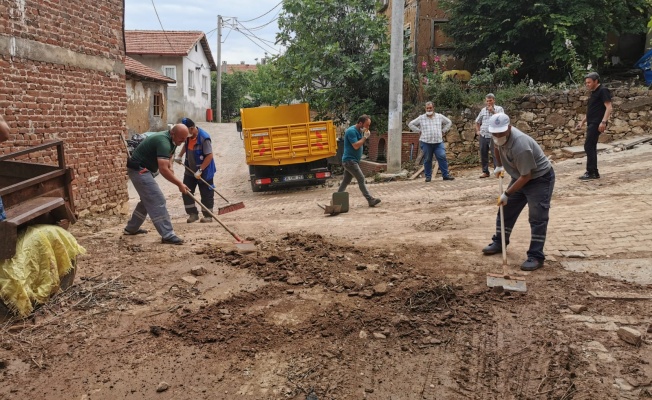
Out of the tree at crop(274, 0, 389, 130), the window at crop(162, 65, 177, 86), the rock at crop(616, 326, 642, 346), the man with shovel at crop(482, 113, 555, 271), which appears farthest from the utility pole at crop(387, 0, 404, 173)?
the window at crop(162, 65, 177, 86)

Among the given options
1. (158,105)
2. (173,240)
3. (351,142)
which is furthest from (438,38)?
(173,240)

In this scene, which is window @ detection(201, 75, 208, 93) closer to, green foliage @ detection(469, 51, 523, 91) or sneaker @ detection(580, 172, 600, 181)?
green foliage @ detection(469, 51, 523, 91)

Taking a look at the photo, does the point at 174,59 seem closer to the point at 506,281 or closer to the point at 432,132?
the point at 432,132

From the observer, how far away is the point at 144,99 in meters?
23.3

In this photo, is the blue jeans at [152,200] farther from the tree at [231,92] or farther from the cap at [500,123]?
the tree at [231,92]

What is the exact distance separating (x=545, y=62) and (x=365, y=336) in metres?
14.4

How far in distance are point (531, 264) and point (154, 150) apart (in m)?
4.52

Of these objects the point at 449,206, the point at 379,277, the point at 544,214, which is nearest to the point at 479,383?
the point at 379,277

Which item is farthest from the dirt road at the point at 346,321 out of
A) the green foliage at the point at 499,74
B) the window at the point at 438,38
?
the window at the point at 438,38

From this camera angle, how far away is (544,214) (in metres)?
5.41

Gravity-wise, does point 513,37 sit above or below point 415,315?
above

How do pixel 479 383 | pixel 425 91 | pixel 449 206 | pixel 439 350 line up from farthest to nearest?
pixel 425 91
pixel 449 206
pixel 439 350
pixel 479 383

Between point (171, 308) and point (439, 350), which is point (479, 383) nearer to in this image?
point (439, 350)

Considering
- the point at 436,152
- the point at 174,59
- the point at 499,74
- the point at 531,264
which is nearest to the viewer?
the point at 531,264
